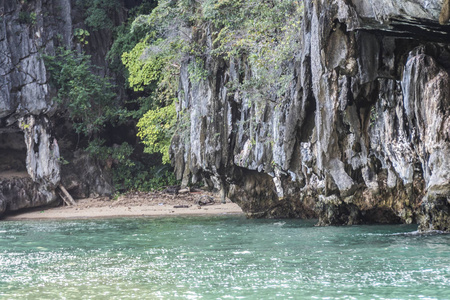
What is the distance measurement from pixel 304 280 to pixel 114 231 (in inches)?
424

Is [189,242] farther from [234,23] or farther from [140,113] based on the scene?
[140,113]

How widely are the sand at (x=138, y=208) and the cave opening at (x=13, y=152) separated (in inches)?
135

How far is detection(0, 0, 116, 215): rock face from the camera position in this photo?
2644cm

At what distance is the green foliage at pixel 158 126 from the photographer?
26438 millimetres

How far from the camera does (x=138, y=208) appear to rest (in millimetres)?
26750

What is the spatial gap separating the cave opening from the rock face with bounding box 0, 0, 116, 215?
90 cm

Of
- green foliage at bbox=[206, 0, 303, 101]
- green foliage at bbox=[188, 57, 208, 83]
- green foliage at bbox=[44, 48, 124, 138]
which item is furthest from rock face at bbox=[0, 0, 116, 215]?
green foliage at bbox=[206, 0, 303, 101]

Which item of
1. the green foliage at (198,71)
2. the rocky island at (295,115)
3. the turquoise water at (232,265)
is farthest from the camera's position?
the green foliage at (198,71)

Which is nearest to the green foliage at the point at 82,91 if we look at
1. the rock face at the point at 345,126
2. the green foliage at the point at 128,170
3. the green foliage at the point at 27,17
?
the green foliage at the point at 128,170

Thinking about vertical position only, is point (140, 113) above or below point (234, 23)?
below

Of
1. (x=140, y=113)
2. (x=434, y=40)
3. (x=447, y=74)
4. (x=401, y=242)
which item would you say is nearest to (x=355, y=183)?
(x=401, y=242)

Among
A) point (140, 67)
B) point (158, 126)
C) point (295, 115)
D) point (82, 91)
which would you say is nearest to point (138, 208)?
point (158, 126)

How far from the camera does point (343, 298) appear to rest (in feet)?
23.1

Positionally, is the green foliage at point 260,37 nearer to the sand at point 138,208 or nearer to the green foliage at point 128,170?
the sand at point 138,208
